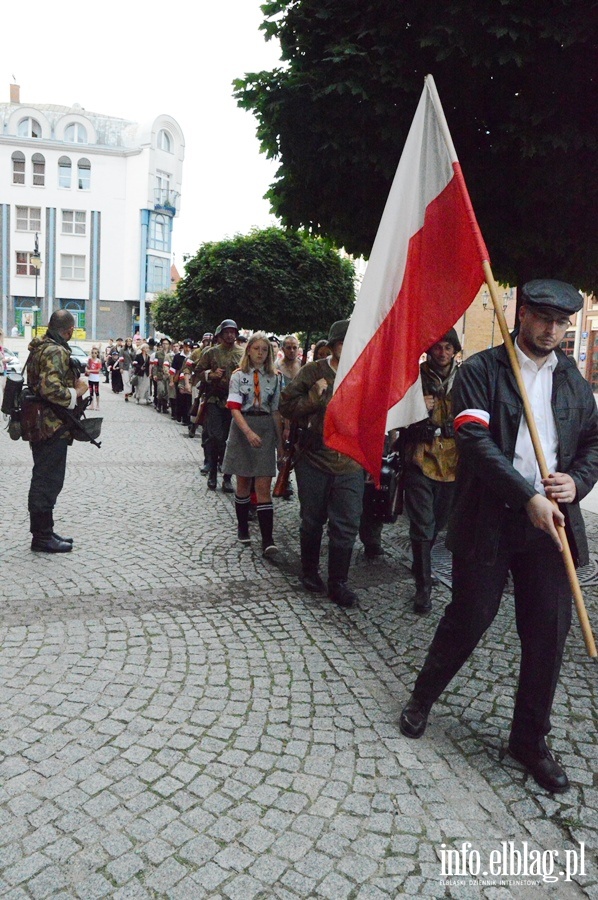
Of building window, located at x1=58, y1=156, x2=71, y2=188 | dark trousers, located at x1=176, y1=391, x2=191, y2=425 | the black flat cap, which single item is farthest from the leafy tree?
building window, located at x1=58, y1=156, x2=71, y2=188

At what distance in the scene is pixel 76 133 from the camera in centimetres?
5456

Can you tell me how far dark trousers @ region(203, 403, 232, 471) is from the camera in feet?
30.1

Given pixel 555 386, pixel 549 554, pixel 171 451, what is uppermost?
pixel 555 386

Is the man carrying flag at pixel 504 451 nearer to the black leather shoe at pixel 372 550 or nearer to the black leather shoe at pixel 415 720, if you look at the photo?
the black leather shoe at pixel 415 720

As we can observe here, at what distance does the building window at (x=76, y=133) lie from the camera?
54.3 meters

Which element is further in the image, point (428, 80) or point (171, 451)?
point (171, 451)

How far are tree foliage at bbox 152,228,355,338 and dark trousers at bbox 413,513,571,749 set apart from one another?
15866mm

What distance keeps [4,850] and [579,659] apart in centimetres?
314

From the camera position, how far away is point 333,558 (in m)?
5.20

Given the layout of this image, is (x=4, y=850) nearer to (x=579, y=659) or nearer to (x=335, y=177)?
(x=579, y=659)

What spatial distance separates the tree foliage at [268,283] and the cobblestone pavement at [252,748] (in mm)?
13582

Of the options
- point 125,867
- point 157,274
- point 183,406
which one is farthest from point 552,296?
point 157,274

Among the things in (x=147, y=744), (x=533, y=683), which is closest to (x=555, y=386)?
(x=533, y=683)

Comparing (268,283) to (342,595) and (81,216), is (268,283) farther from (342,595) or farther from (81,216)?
(81,216)
